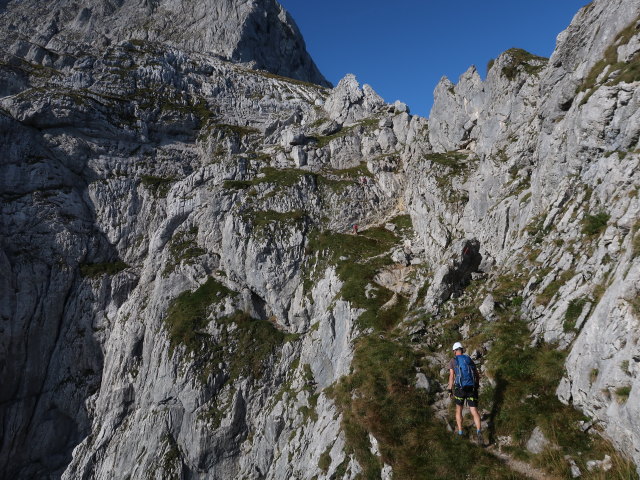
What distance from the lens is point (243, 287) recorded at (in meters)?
44.0

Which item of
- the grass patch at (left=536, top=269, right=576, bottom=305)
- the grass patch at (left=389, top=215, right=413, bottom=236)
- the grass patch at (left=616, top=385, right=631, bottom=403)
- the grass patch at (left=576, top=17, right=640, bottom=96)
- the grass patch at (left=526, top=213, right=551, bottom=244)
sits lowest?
the grass patch at (left=616, top=385, right=631, bottom=403)

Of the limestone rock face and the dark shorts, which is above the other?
the limestone rock face

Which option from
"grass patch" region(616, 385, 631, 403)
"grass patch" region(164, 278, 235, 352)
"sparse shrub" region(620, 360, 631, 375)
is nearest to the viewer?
"grass patch" region(616, 385, 631, 403)

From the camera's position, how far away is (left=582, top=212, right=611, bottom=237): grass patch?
54.0 ft

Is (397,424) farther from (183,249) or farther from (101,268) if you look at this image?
(101,268)

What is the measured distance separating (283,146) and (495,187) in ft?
128

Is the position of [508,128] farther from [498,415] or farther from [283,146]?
[283,146]

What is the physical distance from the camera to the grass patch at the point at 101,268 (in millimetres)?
51125

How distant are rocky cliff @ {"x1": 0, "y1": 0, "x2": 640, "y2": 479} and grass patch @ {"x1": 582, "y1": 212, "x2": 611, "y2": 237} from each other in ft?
0.39

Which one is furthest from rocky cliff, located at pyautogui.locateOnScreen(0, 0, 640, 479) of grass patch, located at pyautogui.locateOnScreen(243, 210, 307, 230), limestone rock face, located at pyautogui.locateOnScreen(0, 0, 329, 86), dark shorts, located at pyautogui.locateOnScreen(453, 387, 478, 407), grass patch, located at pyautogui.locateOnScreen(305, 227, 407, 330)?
limestone rock face, located at pyautogui.locateOnScreen(0, 0, 329, 86)

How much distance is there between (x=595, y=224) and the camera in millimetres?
16797

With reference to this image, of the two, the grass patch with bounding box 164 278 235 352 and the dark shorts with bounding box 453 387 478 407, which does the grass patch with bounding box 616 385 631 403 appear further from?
the grass patch with bounding box 164 278 235 352

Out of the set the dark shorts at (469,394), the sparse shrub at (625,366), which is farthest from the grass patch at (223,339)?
the sparse shrub at (625,366)

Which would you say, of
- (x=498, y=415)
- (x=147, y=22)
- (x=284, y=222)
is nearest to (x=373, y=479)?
(x=498, y=415)
